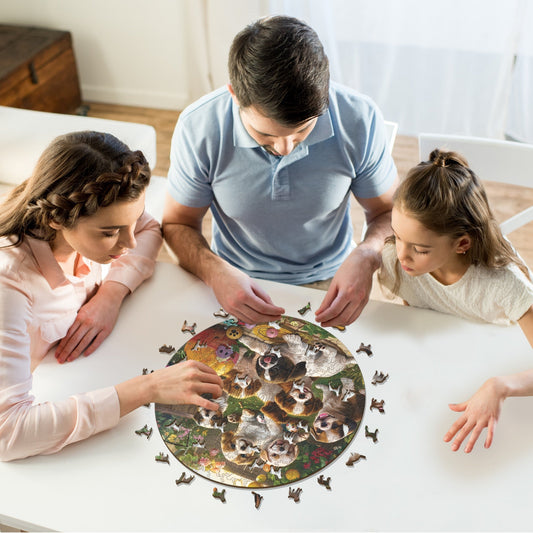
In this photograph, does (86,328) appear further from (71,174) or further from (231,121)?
(231,121)

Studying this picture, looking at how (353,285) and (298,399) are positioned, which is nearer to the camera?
(298,399)

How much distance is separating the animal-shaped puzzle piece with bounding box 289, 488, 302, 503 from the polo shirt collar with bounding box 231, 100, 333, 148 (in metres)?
0.75

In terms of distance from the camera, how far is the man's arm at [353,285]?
128cm

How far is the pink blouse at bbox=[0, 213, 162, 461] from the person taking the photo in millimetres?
1057

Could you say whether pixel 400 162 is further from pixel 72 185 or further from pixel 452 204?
pixel 72 185

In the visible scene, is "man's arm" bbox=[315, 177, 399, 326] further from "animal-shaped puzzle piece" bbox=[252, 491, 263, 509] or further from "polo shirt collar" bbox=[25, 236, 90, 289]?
"polo shirt collar" bbox=[25, 236, 90, 289]

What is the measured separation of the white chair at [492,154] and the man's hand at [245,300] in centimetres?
62

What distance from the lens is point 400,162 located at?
3111 millimetres

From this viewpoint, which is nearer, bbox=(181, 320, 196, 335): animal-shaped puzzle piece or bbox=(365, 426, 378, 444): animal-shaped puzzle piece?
bbox=(365, 426, 378, 444): animal-shaped puzzle piece

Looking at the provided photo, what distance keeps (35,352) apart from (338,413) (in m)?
0.60

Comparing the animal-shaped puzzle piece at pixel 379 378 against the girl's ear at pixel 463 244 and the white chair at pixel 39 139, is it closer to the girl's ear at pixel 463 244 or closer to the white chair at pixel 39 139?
the girl's ear at pixel 463 244

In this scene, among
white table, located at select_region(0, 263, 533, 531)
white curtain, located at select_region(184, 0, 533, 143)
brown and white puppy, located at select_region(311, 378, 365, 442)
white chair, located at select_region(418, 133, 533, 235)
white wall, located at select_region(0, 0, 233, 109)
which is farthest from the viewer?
white wall, located at select_region(0, 0, 233, 109)

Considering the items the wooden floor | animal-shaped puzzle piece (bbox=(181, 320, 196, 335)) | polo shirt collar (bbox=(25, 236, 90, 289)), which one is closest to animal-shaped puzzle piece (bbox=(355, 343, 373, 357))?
animal-shaped puzzle piece (bbox=(181, 320, 196, 335))

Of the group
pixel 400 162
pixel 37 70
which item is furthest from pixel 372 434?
pixel 37 70
